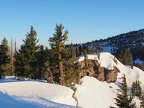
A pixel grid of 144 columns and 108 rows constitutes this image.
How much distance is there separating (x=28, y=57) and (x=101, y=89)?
105 ft

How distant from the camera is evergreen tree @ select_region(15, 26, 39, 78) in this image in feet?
142

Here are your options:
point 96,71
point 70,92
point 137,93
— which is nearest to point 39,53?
point 70,92

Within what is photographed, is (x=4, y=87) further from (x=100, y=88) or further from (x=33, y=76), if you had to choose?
(x=100, y=88)

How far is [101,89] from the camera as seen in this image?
70688 millimetres

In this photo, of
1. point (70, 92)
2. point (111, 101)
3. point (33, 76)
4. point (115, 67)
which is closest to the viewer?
point (70, 92)

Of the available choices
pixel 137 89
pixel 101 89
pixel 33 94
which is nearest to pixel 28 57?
pixel 33 94

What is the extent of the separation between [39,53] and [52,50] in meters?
9.91

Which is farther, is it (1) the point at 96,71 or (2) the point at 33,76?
(1) the point at 96,71

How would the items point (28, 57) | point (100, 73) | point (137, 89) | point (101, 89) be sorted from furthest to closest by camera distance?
A: point (100, 73) → point (137, 89) → point (101, 89) → point (28, 57)

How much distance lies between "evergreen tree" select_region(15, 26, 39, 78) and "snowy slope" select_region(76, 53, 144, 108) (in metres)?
10.7

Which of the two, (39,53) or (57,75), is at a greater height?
(39,53)

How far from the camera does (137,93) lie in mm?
78250

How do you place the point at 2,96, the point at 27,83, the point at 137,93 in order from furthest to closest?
the point at 137,93 < the point at 27,83 < the point at 2,96

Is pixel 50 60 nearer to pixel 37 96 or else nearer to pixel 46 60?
pixel 46 60
